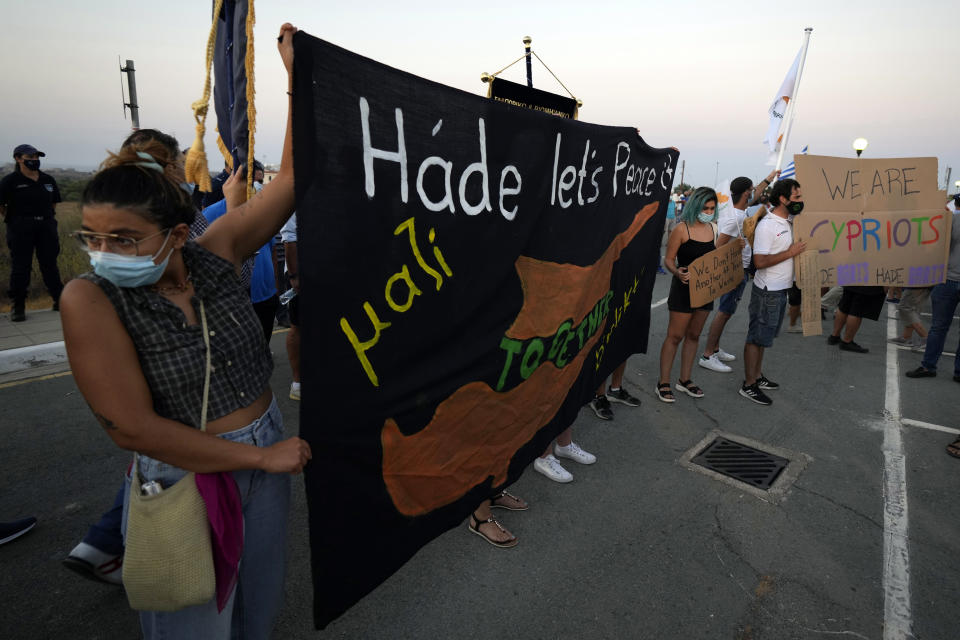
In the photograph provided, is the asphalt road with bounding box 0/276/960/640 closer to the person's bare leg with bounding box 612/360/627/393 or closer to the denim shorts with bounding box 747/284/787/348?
the person's bare leg with bounding box 612/360/627/393

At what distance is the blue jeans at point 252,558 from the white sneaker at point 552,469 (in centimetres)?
208

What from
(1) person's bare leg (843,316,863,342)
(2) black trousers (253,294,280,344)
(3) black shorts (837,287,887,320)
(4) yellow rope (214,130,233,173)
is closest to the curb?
(2) black trousers (253,294,280,344)

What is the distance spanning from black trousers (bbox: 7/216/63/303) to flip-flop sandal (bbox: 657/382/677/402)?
25.5ft

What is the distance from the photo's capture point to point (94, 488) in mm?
3154

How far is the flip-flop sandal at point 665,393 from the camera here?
473cm

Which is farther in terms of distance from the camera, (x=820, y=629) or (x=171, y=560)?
(x=820, y=629)

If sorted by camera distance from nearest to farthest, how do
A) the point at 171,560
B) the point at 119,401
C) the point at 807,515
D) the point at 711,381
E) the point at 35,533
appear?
the point at 119,401, the point at 171,560, the point at 35,533, the point at 807,515, the point at 711,381

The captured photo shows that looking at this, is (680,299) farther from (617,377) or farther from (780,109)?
(780,109)

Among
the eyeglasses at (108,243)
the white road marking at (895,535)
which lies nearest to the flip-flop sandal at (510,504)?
the white road marking at (895,535)

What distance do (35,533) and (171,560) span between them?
2.23 m

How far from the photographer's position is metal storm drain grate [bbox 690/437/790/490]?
3518 mm

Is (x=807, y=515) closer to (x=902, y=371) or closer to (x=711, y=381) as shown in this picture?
(x=711, y=381)

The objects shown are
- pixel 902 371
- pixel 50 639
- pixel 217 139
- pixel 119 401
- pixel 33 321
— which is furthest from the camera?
pixel 33 321

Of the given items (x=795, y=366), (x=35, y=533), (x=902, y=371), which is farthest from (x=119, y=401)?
(x=902, y=371)
